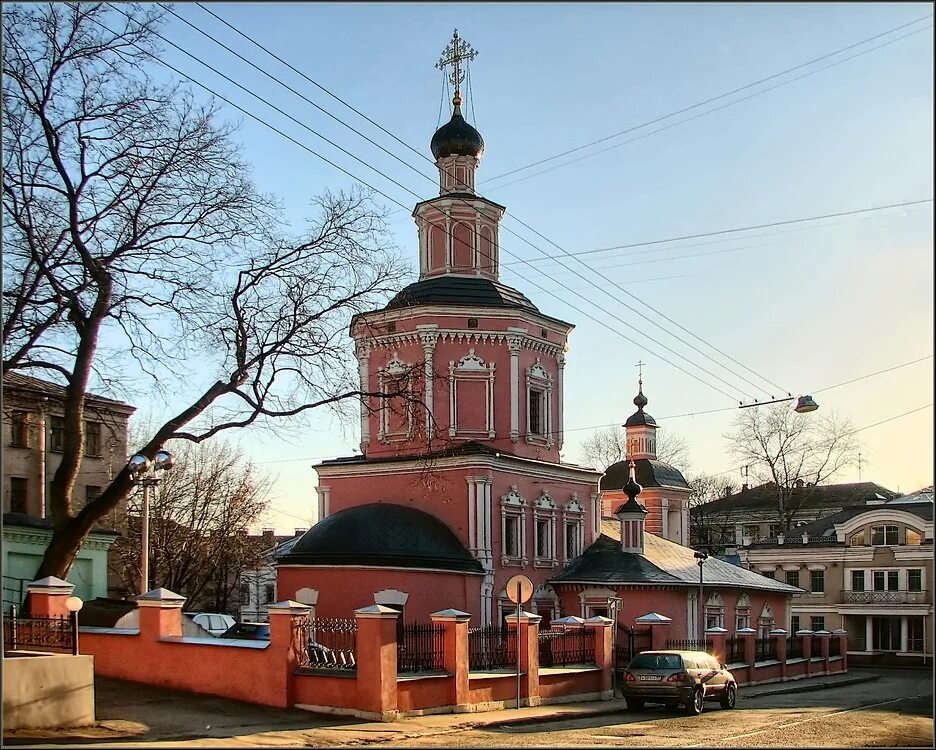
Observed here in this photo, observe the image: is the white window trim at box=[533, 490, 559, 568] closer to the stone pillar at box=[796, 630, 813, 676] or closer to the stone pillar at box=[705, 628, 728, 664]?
the stone pillar at box=[705, 628, 728, 664]

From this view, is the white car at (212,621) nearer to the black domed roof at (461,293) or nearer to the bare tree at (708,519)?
the black domed roof at (461,293)

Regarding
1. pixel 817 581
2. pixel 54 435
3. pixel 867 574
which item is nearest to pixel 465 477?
pixel 54 435

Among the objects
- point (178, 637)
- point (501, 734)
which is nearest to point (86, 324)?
point (178, 637)

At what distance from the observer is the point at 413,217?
35.7 m

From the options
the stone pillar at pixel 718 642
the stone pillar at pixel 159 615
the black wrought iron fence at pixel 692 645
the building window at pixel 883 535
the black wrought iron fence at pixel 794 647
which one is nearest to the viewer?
the stone pillar at pixel 159 615

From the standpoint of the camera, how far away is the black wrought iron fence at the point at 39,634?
16.8 meters

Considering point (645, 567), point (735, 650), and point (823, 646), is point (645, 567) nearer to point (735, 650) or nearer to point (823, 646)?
point (735, 650)

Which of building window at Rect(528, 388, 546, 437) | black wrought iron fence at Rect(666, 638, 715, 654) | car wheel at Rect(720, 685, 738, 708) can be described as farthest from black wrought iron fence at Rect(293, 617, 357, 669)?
building window at Rect(528, 388, 546, 437)

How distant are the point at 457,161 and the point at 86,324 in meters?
18.3

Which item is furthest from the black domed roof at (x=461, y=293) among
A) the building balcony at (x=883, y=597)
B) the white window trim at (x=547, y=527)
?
the building balcony at (x=883, y=597)

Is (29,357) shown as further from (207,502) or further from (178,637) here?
(207,502)

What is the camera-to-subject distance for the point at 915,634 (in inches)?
1826

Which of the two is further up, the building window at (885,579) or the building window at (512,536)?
the building window at (512,536)

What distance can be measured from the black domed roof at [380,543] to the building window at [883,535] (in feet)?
79.6
